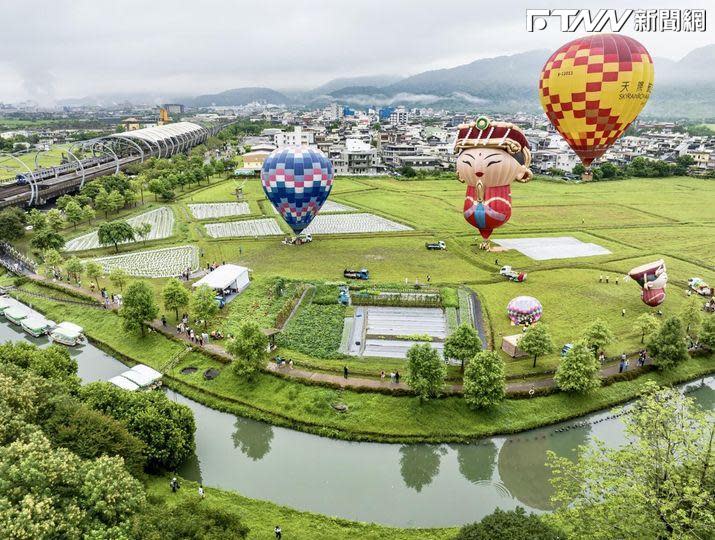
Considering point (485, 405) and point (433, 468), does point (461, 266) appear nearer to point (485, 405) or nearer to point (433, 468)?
point (485, 405)

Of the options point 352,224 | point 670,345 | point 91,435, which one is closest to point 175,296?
point 91,435

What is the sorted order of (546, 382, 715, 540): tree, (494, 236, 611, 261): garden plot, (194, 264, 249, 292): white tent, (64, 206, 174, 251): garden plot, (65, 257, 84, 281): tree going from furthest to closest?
(64, 206, 174, 251): garden plot, (494, 236, 611, 261): garden plot, (65, 257, 84, 281): tree, (194, 264, 249, 292): white tent, (546, 382, 715, 540): tree

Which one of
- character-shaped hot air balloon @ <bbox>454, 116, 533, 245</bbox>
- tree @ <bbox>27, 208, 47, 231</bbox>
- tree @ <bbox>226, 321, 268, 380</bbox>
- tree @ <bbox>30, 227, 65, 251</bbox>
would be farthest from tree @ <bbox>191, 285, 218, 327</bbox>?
tree @ <bbox>27, 208, 47, 231</bbox>

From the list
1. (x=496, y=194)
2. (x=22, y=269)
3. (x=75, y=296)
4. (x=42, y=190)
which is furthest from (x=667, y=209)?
(x=42, y=190)

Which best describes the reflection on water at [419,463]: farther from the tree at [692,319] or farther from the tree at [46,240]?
the tree at [46,240]

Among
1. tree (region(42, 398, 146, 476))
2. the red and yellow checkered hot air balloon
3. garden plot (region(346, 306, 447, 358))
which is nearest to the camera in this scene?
tree (region(42, 398, 146, 476))

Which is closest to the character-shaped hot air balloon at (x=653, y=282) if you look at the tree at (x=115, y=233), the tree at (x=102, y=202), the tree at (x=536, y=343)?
the tree at (x=536, y=343)

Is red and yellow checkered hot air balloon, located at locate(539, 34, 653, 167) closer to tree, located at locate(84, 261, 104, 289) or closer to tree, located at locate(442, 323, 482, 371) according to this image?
tree, located at locate(442, 323, 482, 371)
